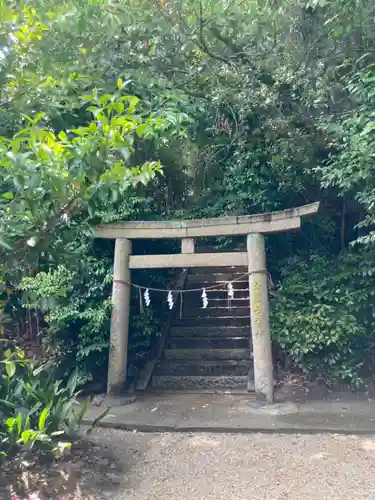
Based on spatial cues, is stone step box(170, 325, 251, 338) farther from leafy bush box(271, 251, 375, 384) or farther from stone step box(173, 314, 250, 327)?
leafy bush box(271, 251, 375, 384)

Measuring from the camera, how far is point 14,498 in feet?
12.5

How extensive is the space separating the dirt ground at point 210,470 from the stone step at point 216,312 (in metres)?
3.52

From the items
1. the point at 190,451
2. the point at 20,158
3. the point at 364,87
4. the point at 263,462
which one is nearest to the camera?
the point at 20,158

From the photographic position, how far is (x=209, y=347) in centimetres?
808

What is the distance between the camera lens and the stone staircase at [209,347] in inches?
284

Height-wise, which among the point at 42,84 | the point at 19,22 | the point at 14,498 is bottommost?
the point at 14,498

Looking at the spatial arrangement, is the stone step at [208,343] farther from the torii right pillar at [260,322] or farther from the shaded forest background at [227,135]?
the torii right pillar at [260,322]

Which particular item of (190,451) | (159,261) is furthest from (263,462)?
(159,261)

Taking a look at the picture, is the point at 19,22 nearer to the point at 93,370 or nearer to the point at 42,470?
the point at 42,470

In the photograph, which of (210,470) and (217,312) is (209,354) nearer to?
(217,312)

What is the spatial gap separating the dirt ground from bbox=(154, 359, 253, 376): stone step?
2.08 m

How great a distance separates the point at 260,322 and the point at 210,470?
91.4 inches

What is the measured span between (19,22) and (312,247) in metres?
5.73

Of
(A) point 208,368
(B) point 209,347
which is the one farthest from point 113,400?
(B) point 209,347
